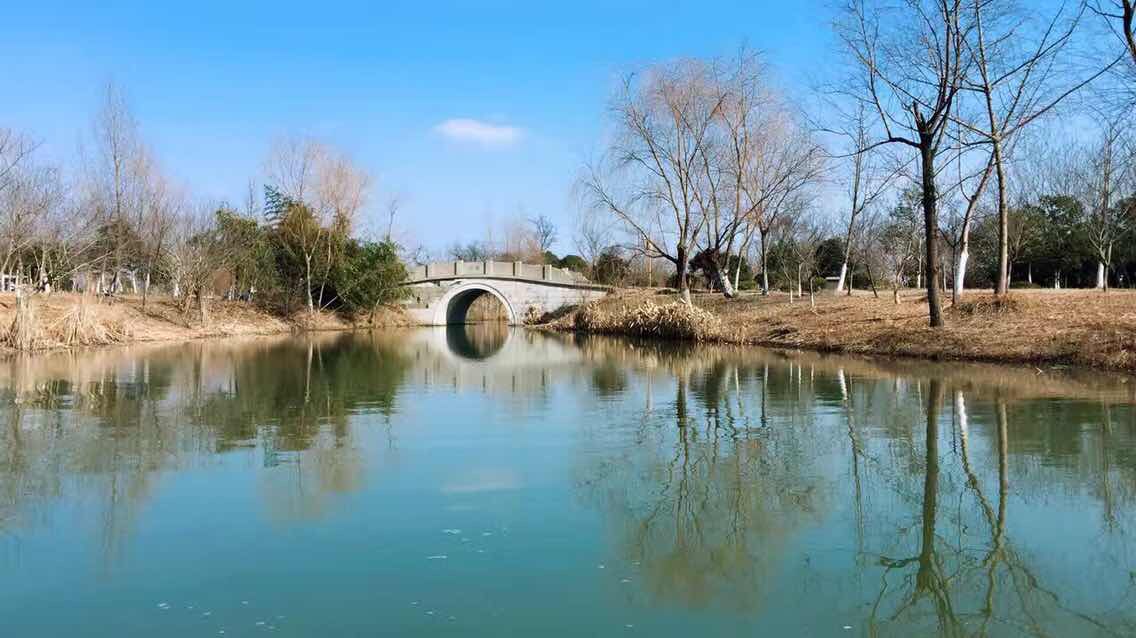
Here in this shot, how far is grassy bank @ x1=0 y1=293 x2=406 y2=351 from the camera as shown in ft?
76.1

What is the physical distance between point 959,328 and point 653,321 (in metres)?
12.9

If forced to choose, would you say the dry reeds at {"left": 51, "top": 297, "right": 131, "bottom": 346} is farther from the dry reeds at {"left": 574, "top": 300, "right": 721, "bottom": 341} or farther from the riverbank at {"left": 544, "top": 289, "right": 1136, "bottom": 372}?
the riverbank at {"left": 544, "top": 289, "right": 1136, "bottom": 372}

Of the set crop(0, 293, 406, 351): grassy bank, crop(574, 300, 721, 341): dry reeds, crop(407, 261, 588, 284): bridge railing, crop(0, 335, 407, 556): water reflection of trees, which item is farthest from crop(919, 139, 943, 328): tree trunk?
crop(407, 261, 588, 284): bridge railing

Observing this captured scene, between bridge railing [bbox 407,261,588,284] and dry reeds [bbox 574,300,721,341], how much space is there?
8.28 meters

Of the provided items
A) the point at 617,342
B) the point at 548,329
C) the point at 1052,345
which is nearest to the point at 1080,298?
the point at 1052,345

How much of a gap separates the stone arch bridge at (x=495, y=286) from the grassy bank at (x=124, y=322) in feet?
9.11

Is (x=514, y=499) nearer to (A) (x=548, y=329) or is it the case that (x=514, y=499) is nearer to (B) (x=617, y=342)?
(B) (x=617, y=342)

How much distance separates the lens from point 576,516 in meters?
6.23

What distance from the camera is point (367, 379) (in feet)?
55.6

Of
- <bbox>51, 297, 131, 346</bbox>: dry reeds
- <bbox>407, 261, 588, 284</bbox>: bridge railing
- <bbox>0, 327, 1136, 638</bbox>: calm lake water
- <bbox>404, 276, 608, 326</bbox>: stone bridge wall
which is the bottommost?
<bbox>0, 327, 1136, 638</bbox>: calm lake water

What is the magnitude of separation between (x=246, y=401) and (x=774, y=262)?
3806 cm

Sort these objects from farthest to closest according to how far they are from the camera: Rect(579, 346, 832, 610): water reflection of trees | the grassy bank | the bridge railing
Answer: the bridge railing, the grassy bank, Rect(579, 346, 832, 610): water reflection of trees

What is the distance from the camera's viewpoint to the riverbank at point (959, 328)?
53.4ft

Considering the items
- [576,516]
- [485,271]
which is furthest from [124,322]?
[576,516]
